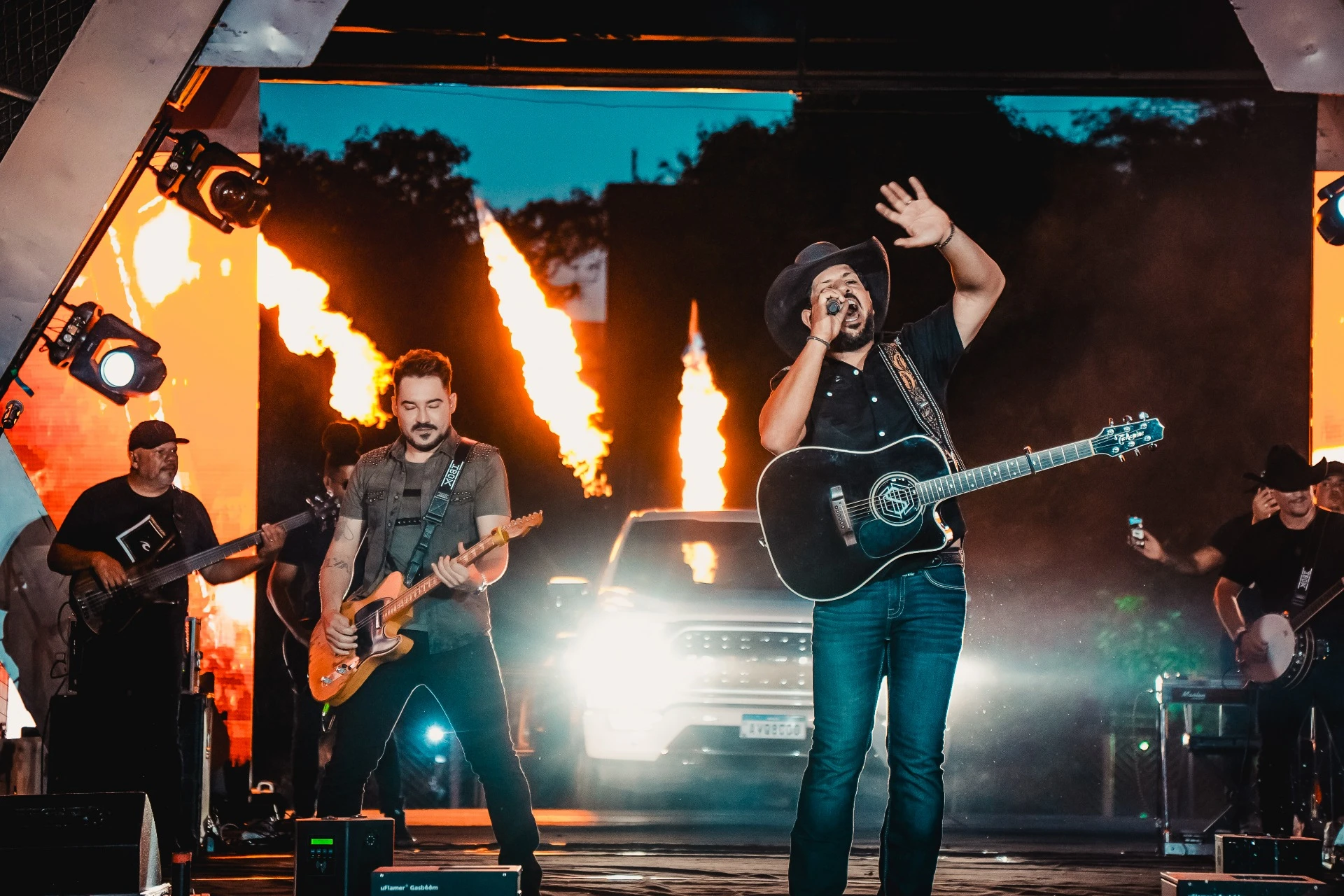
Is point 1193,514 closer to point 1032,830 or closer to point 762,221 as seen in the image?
point 1032,830

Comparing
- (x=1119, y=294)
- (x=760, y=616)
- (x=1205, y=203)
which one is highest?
(x=1205, y=203)

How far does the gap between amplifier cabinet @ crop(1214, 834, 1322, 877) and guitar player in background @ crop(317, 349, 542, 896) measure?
244 cm

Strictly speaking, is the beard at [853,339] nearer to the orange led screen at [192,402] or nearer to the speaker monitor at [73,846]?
the speaker monitor at [73,846]

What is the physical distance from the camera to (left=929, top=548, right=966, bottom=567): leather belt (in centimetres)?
407

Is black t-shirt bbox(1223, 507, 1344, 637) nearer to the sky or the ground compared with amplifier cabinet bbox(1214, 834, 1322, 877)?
nearer to the sky

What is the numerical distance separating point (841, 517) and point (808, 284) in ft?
2.76

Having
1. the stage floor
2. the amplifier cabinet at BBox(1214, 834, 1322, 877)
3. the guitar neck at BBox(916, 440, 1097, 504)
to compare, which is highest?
the guitar neck at BBox(916, 440, 1097, 504)

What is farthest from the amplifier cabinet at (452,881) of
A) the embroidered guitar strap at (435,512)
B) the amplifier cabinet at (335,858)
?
the embroidered guitar strap at (435,512)

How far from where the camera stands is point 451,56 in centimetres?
761

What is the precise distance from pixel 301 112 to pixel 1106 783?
6339 millimetres

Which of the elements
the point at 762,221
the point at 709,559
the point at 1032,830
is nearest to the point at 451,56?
the point at 762,221

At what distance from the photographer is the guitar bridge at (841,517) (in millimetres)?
4152

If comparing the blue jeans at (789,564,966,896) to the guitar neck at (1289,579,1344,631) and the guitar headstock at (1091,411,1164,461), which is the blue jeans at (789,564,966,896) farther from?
the guitar neck at (1289,579,1344,631)

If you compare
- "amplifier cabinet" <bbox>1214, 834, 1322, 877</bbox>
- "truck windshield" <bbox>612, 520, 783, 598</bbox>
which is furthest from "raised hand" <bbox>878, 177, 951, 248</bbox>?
"truck windshield" <bbox>612, 520, 783, 598</bbox>
